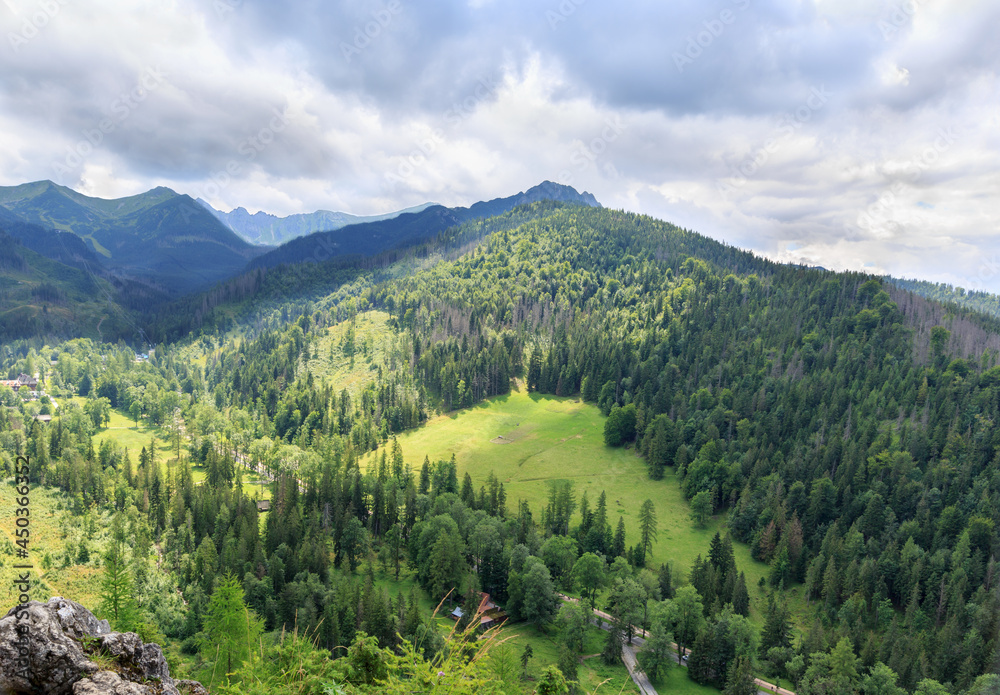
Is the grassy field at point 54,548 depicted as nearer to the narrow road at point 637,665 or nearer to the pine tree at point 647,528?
the narrow road at point 637,665

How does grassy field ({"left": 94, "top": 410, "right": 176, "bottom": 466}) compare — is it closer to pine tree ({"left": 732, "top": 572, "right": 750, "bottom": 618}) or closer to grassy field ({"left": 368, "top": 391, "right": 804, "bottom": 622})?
grassy field ({"left": 368, "top": 391, "right": 804, "bottom": 622})

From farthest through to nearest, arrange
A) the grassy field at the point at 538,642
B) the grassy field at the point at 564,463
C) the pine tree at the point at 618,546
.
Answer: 1. the grassy field at the point at 564,463
2. the pine tree at the point at 618,546
3. the grassy field at the point at 538,642

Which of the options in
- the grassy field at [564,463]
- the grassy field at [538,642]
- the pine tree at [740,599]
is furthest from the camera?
the grassy field at [564,463]

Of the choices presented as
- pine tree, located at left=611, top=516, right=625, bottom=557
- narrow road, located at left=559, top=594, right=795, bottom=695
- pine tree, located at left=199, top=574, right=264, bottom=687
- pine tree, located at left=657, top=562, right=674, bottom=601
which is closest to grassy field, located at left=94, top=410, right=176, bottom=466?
pine tree, located at left=199, top=574, right=264, bottom=687

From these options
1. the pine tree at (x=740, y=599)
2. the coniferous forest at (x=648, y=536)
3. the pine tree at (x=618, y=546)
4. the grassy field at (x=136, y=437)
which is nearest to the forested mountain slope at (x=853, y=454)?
the coniferous forest at (x=648, y=536)

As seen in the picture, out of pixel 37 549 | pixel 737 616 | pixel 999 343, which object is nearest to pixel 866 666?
pixel 737 616

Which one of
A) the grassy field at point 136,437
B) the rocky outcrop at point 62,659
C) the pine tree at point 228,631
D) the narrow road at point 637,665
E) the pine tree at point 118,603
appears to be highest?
the rocky outcrop at point 62,659
